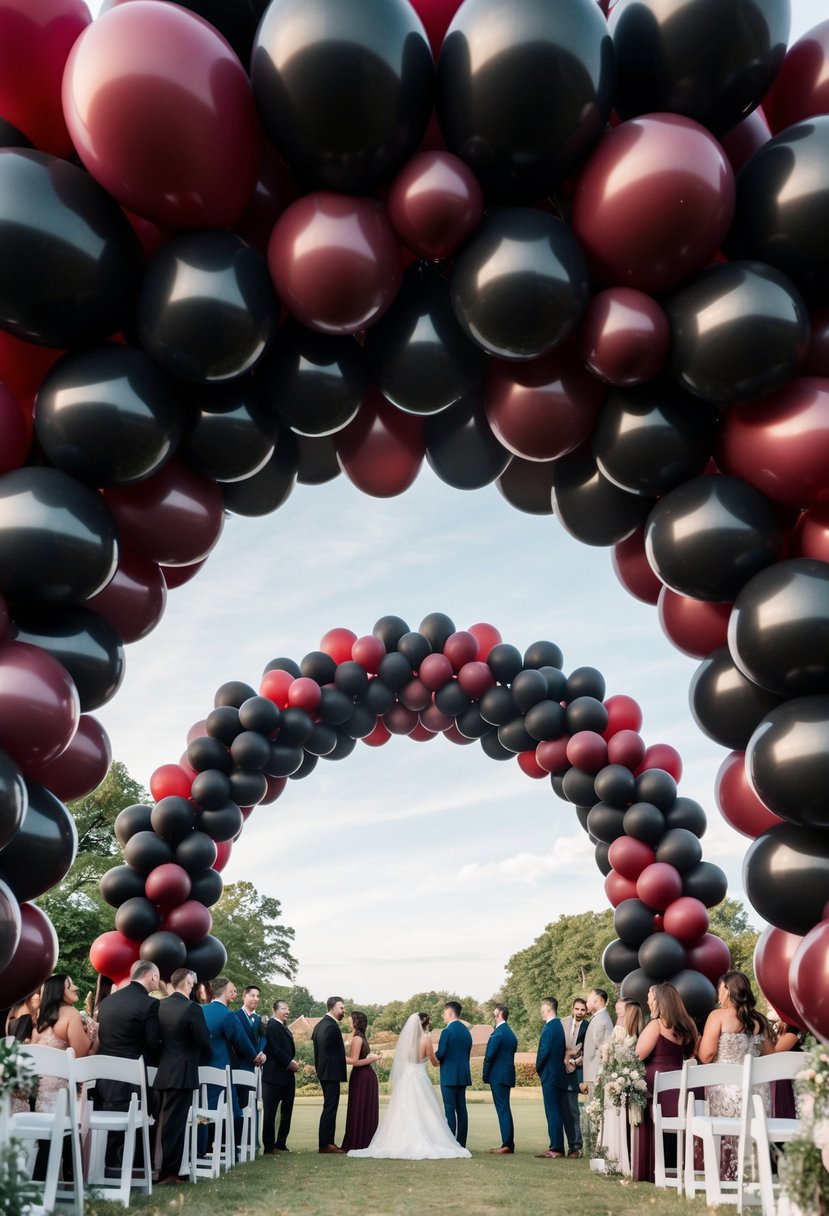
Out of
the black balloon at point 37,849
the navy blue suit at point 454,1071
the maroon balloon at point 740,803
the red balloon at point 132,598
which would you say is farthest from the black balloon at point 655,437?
the navy blue suit at point 454,1071

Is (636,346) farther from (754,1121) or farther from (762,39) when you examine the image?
(754,1121)

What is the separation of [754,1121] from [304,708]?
5.31 metres

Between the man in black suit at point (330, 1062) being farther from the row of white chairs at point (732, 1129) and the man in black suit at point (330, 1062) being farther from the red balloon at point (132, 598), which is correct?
the red balloon at point (132, 598)

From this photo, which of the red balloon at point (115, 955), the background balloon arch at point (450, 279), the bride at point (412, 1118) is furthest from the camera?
the bride at point (412, 1118)

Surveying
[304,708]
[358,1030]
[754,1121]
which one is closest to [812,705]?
[754,1121]

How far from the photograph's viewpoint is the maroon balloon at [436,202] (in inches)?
136

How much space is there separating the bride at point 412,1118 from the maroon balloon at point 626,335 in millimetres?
7845

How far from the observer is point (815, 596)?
10.6 feet

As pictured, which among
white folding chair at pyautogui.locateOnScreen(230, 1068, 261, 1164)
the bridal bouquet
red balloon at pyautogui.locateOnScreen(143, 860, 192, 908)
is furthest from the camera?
white folding chair at pyautogui.locateOnScreen(230, 1068, 261, 1164)

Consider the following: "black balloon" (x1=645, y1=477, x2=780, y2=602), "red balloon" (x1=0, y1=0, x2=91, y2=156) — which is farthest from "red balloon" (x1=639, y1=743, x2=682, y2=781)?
"red balloon" (x1=0, y1=0, x2=91, y2=156)

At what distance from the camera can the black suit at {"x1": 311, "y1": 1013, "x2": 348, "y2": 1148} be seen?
9.66 metres

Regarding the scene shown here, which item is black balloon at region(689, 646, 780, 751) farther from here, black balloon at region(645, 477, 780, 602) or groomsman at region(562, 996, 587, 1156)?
groomsman at region(562, 996, 587, 1156)

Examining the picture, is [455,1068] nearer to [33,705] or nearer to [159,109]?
[33,705]

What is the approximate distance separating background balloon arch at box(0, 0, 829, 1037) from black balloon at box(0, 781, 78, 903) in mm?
11
